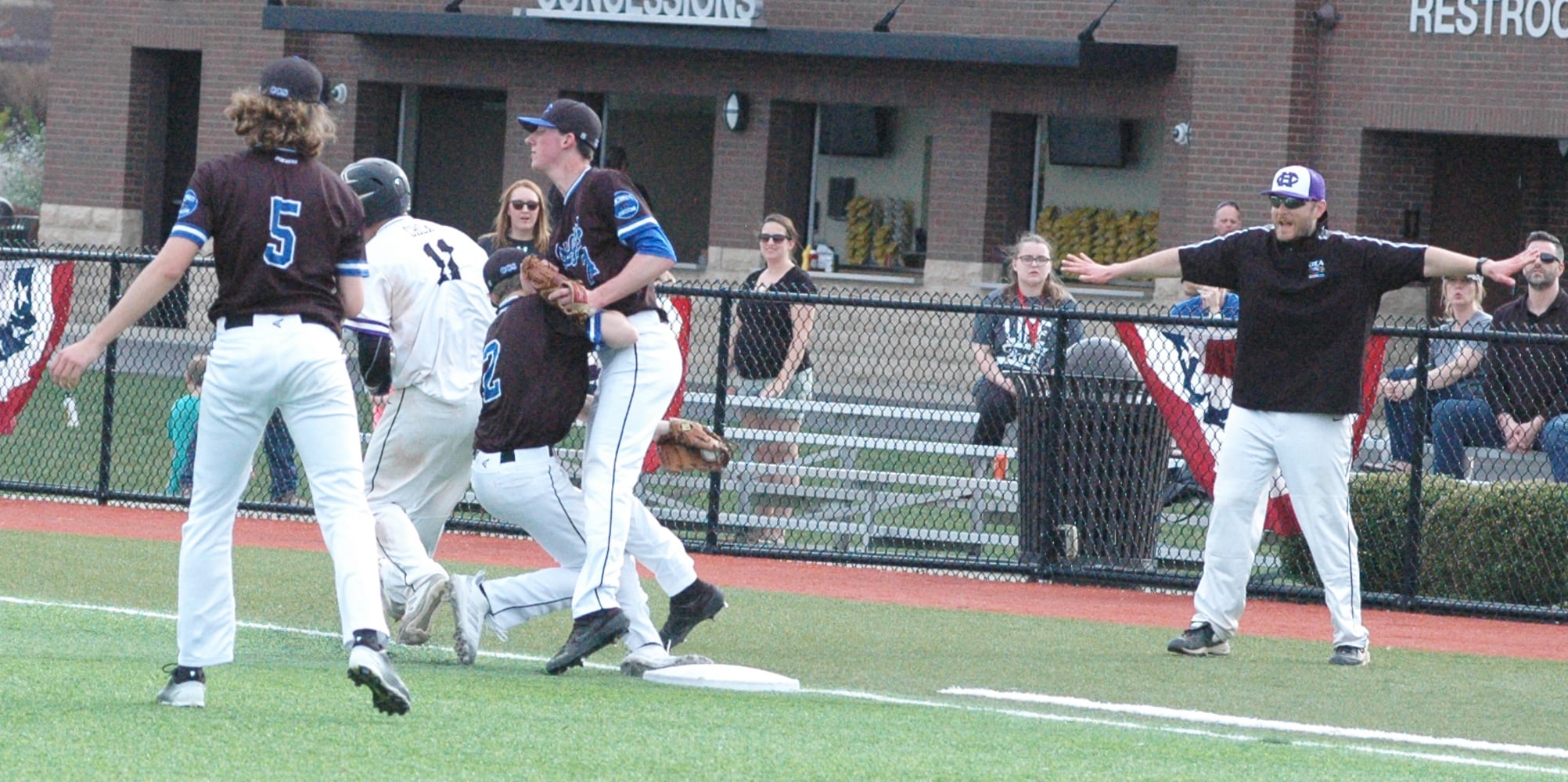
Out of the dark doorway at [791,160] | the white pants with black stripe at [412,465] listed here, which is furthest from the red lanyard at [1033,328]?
the dark doorway at [791,160]

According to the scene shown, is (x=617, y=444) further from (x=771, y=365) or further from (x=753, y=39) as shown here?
(x=753, y=39)

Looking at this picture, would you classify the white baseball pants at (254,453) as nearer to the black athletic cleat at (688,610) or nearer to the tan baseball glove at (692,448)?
the black athletic cleat at (688,610)

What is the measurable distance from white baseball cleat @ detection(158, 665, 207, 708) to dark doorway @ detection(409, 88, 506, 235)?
19.8m

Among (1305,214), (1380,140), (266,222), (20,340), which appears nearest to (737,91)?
(1380,140)

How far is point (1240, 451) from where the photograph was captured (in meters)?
9.11

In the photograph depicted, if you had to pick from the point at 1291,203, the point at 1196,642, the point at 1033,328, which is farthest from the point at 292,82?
the point at 1033,328

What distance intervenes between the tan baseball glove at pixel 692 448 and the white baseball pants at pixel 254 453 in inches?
81.8

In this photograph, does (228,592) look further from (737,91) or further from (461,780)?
(737,91)

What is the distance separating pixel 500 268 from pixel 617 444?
0.97m

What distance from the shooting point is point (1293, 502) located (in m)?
9.07

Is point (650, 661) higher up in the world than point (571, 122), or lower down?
lower down

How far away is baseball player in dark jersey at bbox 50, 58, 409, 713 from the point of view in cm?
627

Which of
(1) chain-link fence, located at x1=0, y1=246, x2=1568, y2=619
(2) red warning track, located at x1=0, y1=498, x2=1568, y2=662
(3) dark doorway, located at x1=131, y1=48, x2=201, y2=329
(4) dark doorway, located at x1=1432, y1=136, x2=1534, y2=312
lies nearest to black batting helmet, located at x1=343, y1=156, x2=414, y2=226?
(2) red warning track, located at x1=0, y1=498, x2=1568, y2=662

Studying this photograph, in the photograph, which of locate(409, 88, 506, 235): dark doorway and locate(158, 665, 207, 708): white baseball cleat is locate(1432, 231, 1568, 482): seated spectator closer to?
locate(158, 665, 207, 708): white baseball cleat
